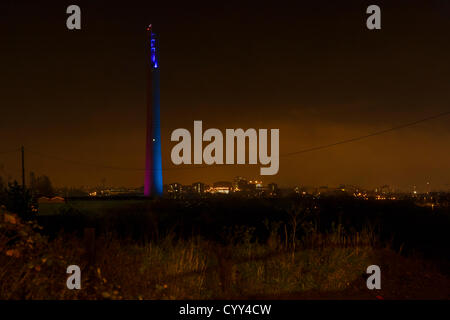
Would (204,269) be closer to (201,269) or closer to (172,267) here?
(201,269)

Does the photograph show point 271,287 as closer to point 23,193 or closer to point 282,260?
point 282,260

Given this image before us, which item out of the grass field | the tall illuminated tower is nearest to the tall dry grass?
the grass field

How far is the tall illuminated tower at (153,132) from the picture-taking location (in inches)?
2108

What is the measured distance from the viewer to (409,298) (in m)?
8.68

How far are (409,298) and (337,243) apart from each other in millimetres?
2907

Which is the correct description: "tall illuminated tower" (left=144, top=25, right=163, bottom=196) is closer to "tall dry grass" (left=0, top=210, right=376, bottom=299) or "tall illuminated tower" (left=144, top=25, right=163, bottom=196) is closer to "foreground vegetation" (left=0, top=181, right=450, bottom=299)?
"foreground vegetation" (left=0, top=181, right=450, bottom=299)

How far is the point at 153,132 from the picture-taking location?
5403cm

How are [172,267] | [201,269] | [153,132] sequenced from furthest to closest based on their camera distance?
[153,132], [201,269], [172,267]

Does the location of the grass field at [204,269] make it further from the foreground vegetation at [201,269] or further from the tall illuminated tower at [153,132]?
the tall illuminated tower at [153,132]

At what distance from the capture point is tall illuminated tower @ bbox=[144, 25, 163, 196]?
53531 millimetres

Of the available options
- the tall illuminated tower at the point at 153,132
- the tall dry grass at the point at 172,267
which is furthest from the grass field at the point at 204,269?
the tall illuminated tower at the point at 153,132

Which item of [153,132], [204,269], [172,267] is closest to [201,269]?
[204,269]

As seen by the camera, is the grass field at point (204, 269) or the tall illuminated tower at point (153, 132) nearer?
the grass field at point (204, 269)
